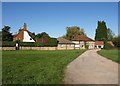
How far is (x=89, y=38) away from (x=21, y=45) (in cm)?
4865

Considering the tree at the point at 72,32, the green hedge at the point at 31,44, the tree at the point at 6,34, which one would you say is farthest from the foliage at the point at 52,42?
the tree at the point at 72,32

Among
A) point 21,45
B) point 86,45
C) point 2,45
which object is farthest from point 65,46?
point 2,45

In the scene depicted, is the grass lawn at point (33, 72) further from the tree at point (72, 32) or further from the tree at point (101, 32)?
the tree at point (101, 32)

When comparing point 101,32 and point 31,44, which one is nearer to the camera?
point 31,44

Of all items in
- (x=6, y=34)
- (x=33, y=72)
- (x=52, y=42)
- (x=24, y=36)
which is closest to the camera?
(x=33, y=72)

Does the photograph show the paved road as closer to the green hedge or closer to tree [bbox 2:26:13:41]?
the green hedge

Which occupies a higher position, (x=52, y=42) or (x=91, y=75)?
(x=52, y=42)

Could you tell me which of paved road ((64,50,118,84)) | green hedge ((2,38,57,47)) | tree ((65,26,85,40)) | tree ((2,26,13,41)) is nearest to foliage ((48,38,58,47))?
green hedge ((2,38,57,47))

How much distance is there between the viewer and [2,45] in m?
70.9

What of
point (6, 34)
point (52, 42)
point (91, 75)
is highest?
point (6, 34)

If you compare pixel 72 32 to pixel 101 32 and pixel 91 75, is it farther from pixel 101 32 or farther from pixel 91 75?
pixel 91 75

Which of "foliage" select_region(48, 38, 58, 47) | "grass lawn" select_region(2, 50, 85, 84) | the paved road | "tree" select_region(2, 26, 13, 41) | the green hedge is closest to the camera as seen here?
"grass lawn" select_region(2, 50, 85, 84)

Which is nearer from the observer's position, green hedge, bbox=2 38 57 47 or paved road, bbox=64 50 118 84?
paved road, bbox=64 50 118 84

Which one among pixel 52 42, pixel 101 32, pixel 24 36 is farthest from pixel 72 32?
pixel 52 42
